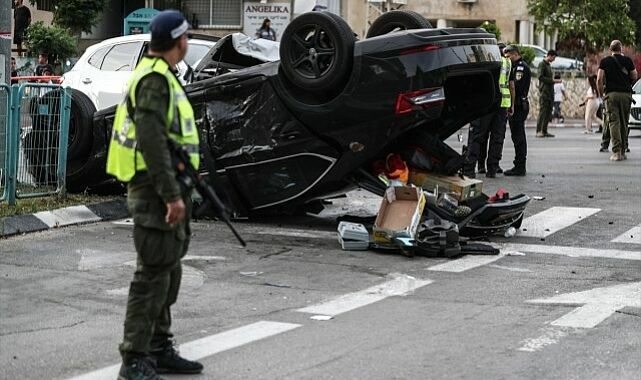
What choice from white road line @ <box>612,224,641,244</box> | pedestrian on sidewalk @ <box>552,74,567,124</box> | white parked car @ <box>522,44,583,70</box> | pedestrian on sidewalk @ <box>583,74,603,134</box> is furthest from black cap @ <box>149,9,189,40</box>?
white parked car @ <box>522,44,583,70</box>

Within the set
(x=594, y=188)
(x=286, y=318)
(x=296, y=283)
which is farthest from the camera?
(x=594, y=188)

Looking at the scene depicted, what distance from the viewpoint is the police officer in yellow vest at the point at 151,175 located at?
5.82 metres

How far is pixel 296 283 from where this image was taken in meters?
8.96

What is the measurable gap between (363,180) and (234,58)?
258 cm

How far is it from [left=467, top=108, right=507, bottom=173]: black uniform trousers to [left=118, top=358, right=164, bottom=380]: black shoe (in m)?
11.0

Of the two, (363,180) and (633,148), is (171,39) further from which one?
(633,148)

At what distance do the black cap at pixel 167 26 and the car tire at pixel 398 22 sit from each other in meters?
6.17

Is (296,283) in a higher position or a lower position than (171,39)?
lower

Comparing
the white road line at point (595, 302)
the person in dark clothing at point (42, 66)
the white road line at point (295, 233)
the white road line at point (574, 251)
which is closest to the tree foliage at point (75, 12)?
the person in dark clothing at point (42, 66)

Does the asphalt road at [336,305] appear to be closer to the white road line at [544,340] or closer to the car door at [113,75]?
the white road line at [544,340]

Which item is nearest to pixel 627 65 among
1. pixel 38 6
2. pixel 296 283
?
pixel 296 283

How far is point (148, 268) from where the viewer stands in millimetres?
5938

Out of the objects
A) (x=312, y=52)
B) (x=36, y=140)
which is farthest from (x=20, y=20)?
(x=312, y=52)

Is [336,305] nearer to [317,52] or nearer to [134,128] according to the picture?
[134,128]
